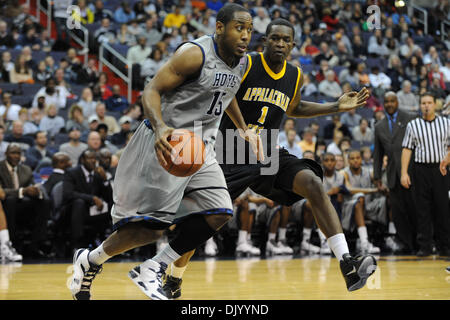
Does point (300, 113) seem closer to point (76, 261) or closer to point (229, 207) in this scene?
point (229, 207)

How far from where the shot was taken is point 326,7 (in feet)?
56.0

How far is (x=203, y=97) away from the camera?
3.90 meters

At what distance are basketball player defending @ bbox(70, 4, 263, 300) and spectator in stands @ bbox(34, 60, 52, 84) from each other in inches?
328

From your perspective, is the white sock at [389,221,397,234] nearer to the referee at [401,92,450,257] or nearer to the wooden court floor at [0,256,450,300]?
the referee at [401,92,450,257]

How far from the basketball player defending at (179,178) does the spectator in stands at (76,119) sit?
22.0ft

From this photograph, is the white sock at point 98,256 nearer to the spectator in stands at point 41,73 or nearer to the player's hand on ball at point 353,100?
the player's hand on ball at point 353,100

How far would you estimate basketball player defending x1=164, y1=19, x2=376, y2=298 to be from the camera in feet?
14.6

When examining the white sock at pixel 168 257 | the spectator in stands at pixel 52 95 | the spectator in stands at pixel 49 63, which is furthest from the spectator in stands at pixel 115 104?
the white sock at pixel 168 257

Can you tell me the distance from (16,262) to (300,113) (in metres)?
4.15

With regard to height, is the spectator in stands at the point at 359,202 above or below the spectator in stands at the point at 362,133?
below

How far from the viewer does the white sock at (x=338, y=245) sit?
4.19 metres

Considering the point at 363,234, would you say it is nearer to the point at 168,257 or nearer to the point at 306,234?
the point at 306,234

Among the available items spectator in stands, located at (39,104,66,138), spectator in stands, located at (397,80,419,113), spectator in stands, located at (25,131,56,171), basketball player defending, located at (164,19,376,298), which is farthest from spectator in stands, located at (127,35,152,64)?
basketball player defending, located at (164,19,376,298)

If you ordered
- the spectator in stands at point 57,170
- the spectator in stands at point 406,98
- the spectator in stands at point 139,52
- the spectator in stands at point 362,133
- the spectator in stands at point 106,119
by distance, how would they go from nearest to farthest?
the spectator in stands at point 57,170 < the spectator in stands at point 106,119 < the spectator in stands at point 362,133 < the spectator in stands at point 139,52 < the spectator in stands at point 406,98
